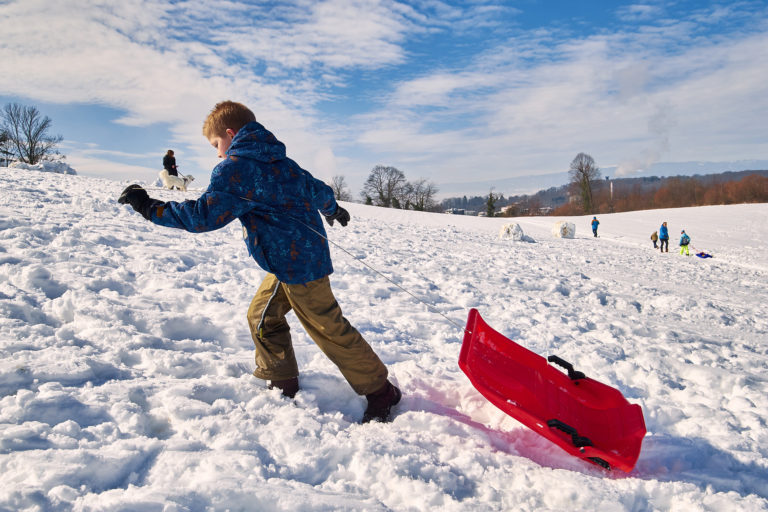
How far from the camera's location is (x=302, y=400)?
8.87 ft

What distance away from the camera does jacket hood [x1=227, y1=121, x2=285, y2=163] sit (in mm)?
2381

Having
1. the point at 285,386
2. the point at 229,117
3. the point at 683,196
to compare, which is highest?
the point at 683,196

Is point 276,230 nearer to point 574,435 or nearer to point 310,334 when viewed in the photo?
point 310,334

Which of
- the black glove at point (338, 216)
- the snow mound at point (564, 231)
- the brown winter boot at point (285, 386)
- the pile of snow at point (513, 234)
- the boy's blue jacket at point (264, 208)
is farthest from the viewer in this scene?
the snow mound at point (564, 231)

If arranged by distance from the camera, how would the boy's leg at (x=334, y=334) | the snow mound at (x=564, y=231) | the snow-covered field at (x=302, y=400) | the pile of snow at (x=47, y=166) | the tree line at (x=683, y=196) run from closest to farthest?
Answer: the snow-covered field at (x=302, y=400) → the boy's leg at (x=334, y=334) → the pile of snow at (x=47, y=166) → the snow mound at (x=564, y=231) → the tree line at (x=683, y=196)

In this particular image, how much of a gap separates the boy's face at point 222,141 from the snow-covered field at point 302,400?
4.88ft

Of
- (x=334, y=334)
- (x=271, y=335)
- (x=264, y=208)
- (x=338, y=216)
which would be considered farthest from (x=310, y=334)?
(x=338, y=216)

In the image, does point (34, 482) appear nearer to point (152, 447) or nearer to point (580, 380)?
point (152, 447)

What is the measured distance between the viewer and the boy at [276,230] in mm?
2342

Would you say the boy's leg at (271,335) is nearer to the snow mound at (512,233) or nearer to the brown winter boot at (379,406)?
the brown winter boot at (379,406)

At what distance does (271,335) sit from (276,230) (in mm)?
782

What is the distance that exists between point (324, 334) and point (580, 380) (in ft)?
5.54

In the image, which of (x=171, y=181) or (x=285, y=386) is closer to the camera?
(x=285, y=386)

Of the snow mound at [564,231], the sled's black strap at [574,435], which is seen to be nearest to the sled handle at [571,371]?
the sled's black strap at [574,435]
